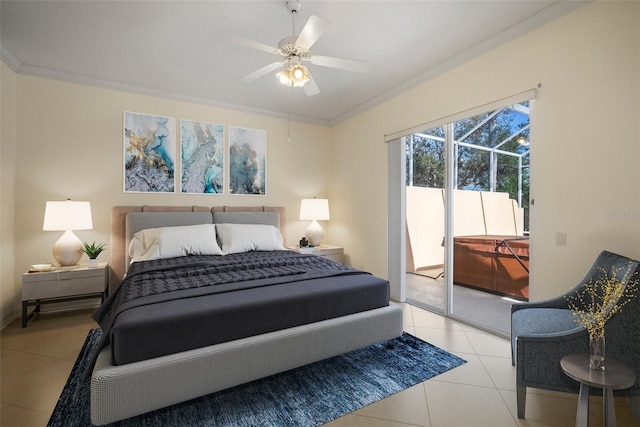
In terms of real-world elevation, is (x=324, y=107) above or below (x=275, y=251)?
above

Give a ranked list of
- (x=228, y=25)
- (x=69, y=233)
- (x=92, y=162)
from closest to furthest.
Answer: (x=228, y=25) → (x=69, y=233) → (x=92, y=162)

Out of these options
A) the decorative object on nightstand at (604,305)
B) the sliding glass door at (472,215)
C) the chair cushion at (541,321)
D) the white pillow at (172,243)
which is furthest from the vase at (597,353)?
the white pillow at (172,243)

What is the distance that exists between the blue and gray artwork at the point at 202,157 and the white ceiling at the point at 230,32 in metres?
0.56

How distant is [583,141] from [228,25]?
2.91m

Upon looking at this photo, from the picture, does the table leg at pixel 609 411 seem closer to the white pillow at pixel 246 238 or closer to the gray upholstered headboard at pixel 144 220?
the white pillow at pixel 246 238

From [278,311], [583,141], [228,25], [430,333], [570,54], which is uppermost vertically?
[228,25]

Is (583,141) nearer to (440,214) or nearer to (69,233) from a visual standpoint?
(440,214)

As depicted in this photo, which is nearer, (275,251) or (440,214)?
(275,251)

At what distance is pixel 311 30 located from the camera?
188cm

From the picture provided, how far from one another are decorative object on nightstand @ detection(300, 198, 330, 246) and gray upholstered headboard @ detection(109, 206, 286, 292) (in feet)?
2.65

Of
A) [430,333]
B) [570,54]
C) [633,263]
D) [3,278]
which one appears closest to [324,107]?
[570,54]

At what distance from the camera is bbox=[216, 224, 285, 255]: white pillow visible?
3492 mm

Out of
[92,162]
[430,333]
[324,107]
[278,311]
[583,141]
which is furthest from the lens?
[324,107]

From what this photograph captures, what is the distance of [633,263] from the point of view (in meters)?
1.60
